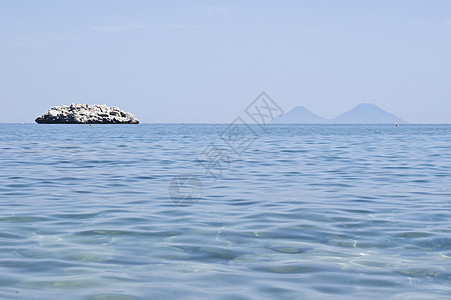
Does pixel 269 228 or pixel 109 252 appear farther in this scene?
pixel 269 228

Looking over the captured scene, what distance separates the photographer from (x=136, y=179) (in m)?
18.3

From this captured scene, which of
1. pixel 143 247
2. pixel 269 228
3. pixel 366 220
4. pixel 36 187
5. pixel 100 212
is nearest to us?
pixel 143 247

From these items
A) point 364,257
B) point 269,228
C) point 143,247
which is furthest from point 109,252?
point 364,257

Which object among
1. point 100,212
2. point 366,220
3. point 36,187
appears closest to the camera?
point 366,220

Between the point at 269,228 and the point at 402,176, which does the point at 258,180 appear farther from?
the point at 269,228

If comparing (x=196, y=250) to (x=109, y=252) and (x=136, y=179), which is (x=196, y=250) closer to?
(x=109, y=252)

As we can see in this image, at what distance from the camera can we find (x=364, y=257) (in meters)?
7.76

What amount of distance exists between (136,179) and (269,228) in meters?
9.46

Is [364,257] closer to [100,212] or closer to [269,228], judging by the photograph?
[269,228]

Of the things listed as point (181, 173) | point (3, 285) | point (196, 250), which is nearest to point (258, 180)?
point (181, 173)

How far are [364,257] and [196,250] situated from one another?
8.86 feet

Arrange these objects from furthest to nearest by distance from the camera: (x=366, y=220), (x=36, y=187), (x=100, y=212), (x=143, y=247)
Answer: (x=36, y=187) < (x=100, y=212) < (x=366, y=220) < (x=143, y=247)

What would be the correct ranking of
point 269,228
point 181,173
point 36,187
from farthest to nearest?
1. point 181,173
2. point 36,187
3. point 269,228

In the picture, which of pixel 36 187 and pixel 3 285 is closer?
pixel 3 285
